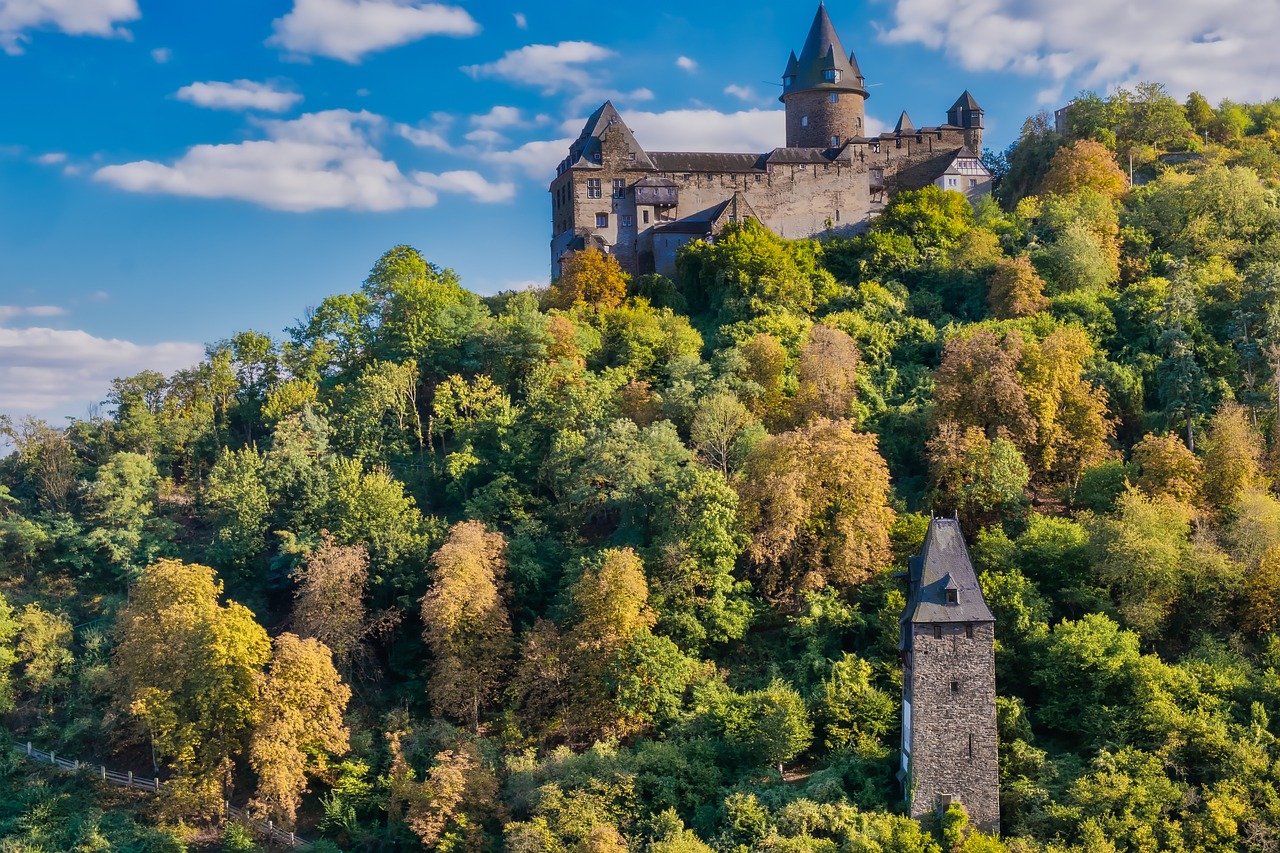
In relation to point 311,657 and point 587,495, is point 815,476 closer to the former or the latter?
point 587,495

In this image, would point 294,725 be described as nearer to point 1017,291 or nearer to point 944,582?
point 944,582

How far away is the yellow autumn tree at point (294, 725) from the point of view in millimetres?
38969

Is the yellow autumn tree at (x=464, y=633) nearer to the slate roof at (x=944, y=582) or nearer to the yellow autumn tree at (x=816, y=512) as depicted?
the yellow autumn tree at (x=816, y=512)

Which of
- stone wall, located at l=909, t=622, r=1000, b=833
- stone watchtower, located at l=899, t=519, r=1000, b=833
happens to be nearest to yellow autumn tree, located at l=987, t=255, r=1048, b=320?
stone watchtower, located at l=899, t=519, r=1000, b=833

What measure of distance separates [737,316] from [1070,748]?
92.9 feet

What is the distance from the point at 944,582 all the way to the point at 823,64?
45.7 meters

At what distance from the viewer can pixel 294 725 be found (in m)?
39.5

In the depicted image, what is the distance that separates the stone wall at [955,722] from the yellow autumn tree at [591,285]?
→ 31.0 meters

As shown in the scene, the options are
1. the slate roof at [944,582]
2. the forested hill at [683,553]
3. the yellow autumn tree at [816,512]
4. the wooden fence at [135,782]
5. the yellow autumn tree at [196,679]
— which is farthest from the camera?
the yellow autumn tree at [816,512]

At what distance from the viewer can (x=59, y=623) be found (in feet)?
161

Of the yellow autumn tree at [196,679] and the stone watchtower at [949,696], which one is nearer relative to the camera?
the stone watchtower at [949,696]

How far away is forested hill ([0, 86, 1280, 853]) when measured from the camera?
1446 inches

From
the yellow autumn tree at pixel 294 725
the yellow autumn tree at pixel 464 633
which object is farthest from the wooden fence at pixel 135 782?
the yellow autumn tree at pixel 464 633

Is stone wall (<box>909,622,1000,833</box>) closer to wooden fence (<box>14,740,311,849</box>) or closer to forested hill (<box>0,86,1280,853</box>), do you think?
forested hill (<box>0,86,1280,853</box>)
